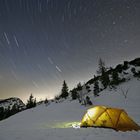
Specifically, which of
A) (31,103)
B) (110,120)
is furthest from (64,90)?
(110,120)

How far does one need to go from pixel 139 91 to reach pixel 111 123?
28.3 meters

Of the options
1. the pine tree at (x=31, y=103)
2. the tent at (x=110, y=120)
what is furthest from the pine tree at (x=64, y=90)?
the tent at (x=110, y=120)

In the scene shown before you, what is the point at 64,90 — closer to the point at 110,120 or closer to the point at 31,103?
the point at 31,103

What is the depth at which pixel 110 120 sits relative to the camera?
35.8 feet

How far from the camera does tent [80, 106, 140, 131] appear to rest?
10.5m

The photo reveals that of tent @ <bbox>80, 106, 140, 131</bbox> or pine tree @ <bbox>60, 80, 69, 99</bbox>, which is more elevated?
pine tree @ <bbox>60, 80, 69, 99</bbox>

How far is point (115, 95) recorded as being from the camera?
36.5 metres

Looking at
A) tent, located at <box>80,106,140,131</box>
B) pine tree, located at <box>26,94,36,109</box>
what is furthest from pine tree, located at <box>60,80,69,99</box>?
tent, located at <box>80,106,140,131</box>

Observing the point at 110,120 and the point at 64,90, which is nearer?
the point at 110,120

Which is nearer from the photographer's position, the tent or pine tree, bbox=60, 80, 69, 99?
the tent

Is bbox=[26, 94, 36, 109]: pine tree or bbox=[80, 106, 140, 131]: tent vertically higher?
bbox=[26, 94, 36, 109]: pine tree

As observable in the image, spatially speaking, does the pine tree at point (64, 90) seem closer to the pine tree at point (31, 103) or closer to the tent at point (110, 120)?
the pine tree at point (31, 103)

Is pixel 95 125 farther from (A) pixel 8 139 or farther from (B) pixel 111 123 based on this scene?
(A) pixel 8 139

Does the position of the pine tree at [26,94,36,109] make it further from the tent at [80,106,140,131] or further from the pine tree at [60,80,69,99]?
the tent at [80,106,140,131]
